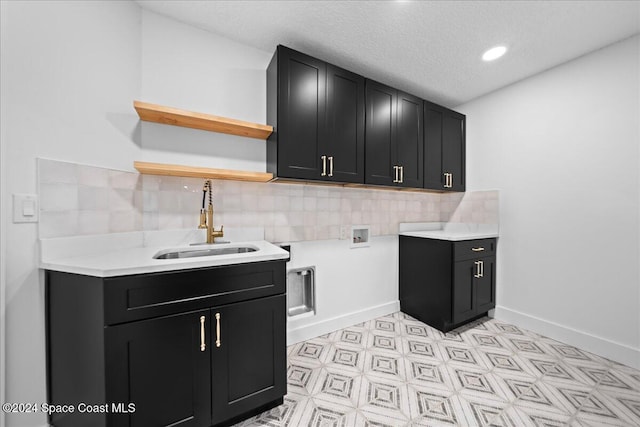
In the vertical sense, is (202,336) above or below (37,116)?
below

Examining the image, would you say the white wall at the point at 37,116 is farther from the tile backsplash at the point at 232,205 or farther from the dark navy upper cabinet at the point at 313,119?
the dark navy upper cabinet at the point at 313,119

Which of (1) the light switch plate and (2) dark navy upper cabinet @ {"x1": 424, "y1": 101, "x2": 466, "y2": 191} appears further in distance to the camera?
(2) dark navy upper cabinet @ {"x1": 424, "y1": 101, "x2": 466, "y2": 191}

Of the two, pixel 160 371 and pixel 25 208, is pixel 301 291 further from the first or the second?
pixel 25 208

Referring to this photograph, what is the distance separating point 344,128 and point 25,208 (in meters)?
1.92

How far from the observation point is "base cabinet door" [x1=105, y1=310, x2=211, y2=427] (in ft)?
3.26

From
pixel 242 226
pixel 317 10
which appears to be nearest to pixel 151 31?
pixel 317 10

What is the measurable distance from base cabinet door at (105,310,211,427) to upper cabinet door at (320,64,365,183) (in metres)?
1.38

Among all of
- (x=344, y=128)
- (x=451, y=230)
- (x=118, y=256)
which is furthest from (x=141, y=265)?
(x=451, y=230)

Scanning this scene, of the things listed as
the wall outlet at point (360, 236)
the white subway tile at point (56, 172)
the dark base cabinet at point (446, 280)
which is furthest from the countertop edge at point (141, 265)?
the dark base cabinet at point (446, 280)

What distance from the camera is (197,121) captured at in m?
1.58

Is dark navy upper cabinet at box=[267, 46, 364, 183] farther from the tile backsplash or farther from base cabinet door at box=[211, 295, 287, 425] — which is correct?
base cabinet door at box=[211, 295, 287, 425]

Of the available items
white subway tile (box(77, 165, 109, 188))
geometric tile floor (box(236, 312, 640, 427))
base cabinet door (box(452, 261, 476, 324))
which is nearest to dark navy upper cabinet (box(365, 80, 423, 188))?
base cabinet door (box(452, 261, 476, 324))

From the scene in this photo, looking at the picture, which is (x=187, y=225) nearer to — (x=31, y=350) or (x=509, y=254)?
(x=31, y=350)

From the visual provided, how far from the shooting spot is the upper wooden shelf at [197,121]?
142cm
